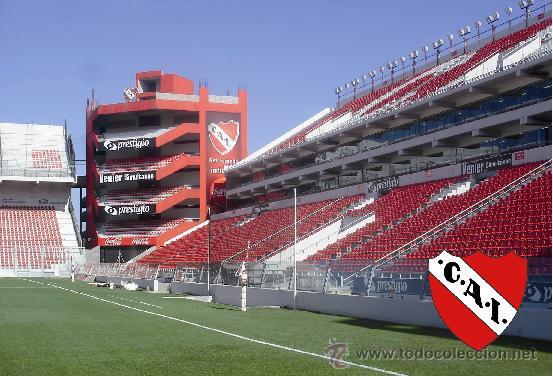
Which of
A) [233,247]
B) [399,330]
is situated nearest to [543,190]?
[399,330]

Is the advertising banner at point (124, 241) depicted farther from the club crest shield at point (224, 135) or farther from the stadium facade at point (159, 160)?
the club crest shield at point (224, 135)

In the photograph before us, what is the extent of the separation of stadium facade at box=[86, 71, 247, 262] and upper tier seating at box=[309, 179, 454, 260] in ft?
99.9

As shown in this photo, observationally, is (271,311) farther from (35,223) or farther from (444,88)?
(35,223)

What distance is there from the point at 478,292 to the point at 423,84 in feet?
128

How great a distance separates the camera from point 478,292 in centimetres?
902

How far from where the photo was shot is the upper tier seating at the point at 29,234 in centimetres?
6688

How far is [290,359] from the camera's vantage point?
13.4 metres

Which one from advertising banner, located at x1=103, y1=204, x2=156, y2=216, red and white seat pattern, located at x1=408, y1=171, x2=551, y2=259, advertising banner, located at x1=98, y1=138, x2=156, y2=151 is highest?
advertising banner, located at x1=98, y1=138, x2=156, y2=151

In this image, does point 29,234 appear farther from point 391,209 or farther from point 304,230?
point 391,209

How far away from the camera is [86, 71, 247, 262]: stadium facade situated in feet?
219

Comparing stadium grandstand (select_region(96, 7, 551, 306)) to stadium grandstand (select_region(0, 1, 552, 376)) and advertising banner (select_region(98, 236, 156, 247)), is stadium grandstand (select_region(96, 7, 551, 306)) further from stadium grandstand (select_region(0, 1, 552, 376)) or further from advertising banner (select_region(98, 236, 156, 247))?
advertising banner (select_region(98, 236, 156, 247))

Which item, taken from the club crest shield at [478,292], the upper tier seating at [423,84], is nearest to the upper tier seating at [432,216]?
the upper tier seating at [423,84]

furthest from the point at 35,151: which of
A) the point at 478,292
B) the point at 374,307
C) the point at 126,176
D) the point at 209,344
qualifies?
the point at 478,292

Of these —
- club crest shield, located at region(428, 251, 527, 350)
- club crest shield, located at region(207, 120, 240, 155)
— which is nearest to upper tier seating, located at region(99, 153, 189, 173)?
club crest shield, located at region(207, 120, 240, 155)
